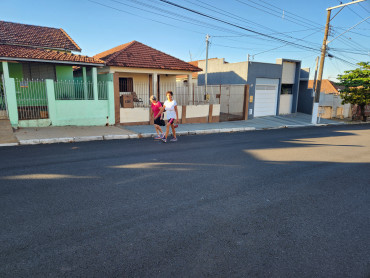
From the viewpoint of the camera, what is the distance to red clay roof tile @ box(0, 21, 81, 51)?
47.2ft

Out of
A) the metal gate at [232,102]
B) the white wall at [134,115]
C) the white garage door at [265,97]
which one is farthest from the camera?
the white garage door at [265,97]

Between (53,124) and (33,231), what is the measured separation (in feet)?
30.8

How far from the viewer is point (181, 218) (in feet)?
11.4

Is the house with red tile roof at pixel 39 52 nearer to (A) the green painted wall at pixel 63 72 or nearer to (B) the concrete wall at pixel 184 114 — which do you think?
(A) the green painted wall at pixel 63 72

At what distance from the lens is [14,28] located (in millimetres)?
15641

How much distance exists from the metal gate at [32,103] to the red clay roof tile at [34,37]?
477cm

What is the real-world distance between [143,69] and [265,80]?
1041 centimetres

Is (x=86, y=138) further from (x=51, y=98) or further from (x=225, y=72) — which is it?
(x=225, y=72)

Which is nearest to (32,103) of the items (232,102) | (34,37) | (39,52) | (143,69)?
(39,52)

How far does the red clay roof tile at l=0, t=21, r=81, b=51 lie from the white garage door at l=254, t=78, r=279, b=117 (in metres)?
13.6

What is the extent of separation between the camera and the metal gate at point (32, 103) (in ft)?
35.6

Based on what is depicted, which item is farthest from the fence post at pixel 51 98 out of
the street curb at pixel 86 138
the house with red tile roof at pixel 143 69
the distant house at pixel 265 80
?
the distant house at pixel 265 80

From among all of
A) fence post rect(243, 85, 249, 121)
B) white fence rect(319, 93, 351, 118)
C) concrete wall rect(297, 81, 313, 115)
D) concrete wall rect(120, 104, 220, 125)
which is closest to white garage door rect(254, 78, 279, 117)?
fence post rect(243, 85, 249, 121)

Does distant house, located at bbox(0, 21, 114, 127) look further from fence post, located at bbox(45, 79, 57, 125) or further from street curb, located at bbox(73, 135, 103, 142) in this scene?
street curb, located at bbox(73, 135, 103, 142)
